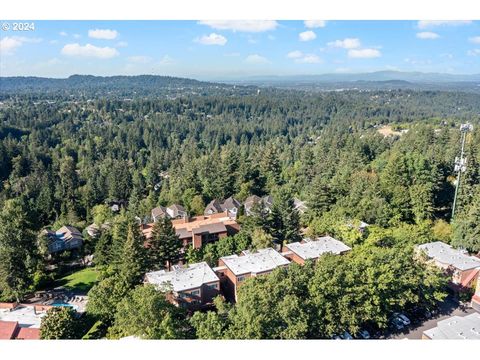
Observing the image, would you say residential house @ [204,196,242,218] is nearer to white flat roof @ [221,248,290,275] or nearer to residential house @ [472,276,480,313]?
white flat roof @ [221,248,290,275]

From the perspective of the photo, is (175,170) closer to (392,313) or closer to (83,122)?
(392,313)

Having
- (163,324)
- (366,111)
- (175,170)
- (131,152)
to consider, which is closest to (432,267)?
(163,324)

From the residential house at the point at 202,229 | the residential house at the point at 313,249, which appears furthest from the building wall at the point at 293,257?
the residential house at the point at 202,229

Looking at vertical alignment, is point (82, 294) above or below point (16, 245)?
below

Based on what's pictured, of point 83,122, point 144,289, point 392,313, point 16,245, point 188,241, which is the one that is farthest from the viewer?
point 83,122

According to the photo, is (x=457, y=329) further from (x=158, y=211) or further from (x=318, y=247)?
(x=158, y=211)

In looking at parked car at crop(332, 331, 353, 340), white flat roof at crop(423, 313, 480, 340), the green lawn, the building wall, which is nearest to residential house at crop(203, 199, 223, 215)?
the green lawn

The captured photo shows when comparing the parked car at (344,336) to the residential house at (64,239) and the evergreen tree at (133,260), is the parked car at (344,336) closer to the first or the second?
the evergreen tree at (133,260)
